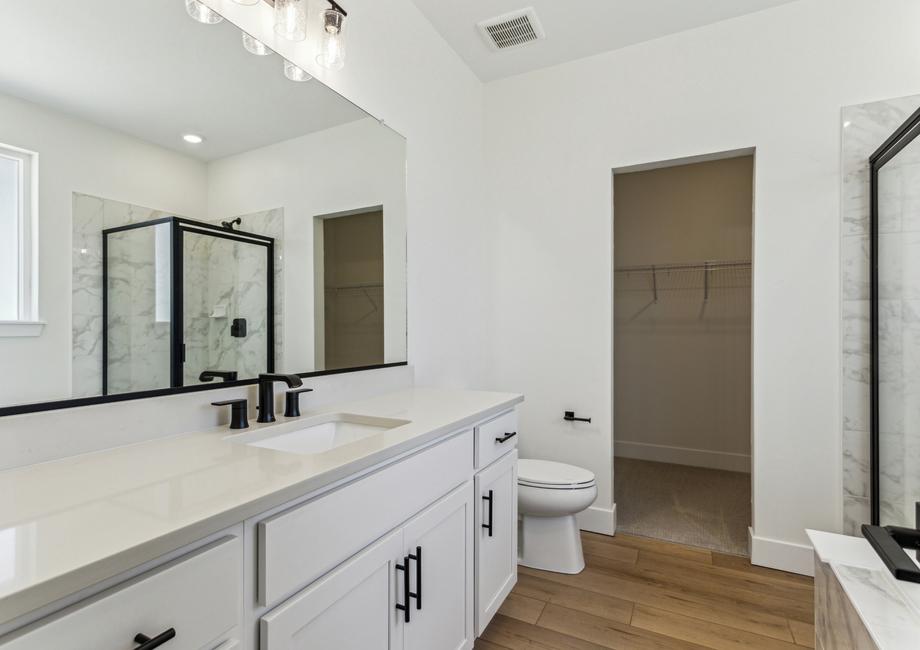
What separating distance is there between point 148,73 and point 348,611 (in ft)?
4.35

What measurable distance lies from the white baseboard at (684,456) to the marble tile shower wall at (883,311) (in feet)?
5.00

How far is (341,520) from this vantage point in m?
0.93

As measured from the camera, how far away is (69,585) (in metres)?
0.52

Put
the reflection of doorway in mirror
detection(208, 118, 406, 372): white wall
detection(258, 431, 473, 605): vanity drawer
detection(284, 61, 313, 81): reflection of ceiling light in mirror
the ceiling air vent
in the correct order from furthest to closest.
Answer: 1. the ceiling air vent
2. the reflection of doorway in mirror
3. detection(284, 61, 313, 81): reflection of ceiling light in mirror
4. detection(208, 118, 406, 372): white wall
5. detection(258, 431, 473, 605): vanity drawer

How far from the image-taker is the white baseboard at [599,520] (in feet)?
8.25

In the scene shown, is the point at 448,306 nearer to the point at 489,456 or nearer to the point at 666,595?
the point at 489,456

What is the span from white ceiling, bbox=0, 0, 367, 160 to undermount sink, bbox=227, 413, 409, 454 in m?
0.77

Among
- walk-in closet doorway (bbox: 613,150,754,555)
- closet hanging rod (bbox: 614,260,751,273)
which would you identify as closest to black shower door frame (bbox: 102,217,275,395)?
walk-in closet doorway (bbox: 613,150,754,555)

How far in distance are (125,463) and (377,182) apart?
1.38 m

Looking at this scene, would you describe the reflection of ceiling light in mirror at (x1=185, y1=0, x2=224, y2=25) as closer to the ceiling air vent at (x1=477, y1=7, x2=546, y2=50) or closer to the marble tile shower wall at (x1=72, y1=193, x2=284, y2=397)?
the marble tile shower wall at (x1=72, y1=193, x2=284, y2=397)

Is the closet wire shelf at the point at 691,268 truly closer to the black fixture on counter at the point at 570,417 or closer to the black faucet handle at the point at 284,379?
the black fixture on counter at the point at 570,417

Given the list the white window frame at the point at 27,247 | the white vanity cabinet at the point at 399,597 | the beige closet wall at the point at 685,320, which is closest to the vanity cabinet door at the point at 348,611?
the white vanity cabinet at the point at 399,597

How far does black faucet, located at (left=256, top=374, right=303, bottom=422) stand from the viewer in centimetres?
133

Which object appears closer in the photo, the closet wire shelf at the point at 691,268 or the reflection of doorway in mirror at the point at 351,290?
the reflection of doorway in mirror at the point at 351,290
